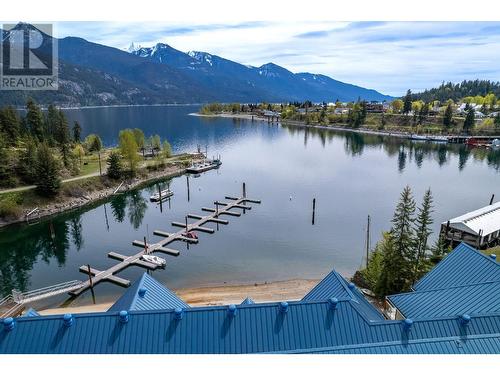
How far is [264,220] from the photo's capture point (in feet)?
207

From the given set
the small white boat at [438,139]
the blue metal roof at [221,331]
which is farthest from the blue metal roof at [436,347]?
the small white boat at [438,139]

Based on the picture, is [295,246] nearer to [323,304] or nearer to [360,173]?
[323,304]

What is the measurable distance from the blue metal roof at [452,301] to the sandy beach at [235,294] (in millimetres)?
15701

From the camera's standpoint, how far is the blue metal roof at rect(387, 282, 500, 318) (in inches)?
787

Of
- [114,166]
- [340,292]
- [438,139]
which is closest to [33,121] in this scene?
[114,166]

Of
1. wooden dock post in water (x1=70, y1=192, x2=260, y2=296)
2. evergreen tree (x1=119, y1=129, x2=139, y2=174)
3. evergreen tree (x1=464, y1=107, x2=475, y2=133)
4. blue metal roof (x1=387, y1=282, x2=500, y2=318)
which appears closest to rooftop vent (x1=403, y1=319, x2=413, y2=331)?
blue metal roof (x1=387, y1=282, x2=500, y2=318)

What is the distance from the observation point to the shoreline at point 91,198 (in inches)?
2473

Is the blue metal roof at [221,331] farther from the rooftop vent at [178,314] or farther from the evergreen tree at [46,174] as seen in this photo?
the evergreen tree at [46,174]

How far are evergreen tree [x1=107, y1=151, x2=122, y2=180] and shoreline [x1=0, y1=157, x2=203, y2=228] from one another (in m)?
2.03

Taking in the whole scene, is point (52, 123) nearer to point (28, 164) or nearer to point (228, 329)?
point (28, 164)

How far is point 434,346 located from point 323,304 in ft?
18.5

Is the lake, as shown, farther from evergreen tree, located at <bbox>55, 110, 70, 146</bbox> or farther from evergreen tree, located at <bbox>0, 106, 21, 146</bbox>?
evergreen tree, located at <bbox>55, 110, 70, 146</bbox>

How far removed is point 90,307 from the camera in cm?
3650

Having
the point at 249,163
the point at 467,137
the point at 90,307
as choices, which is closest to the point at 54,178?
the point at 90,307
